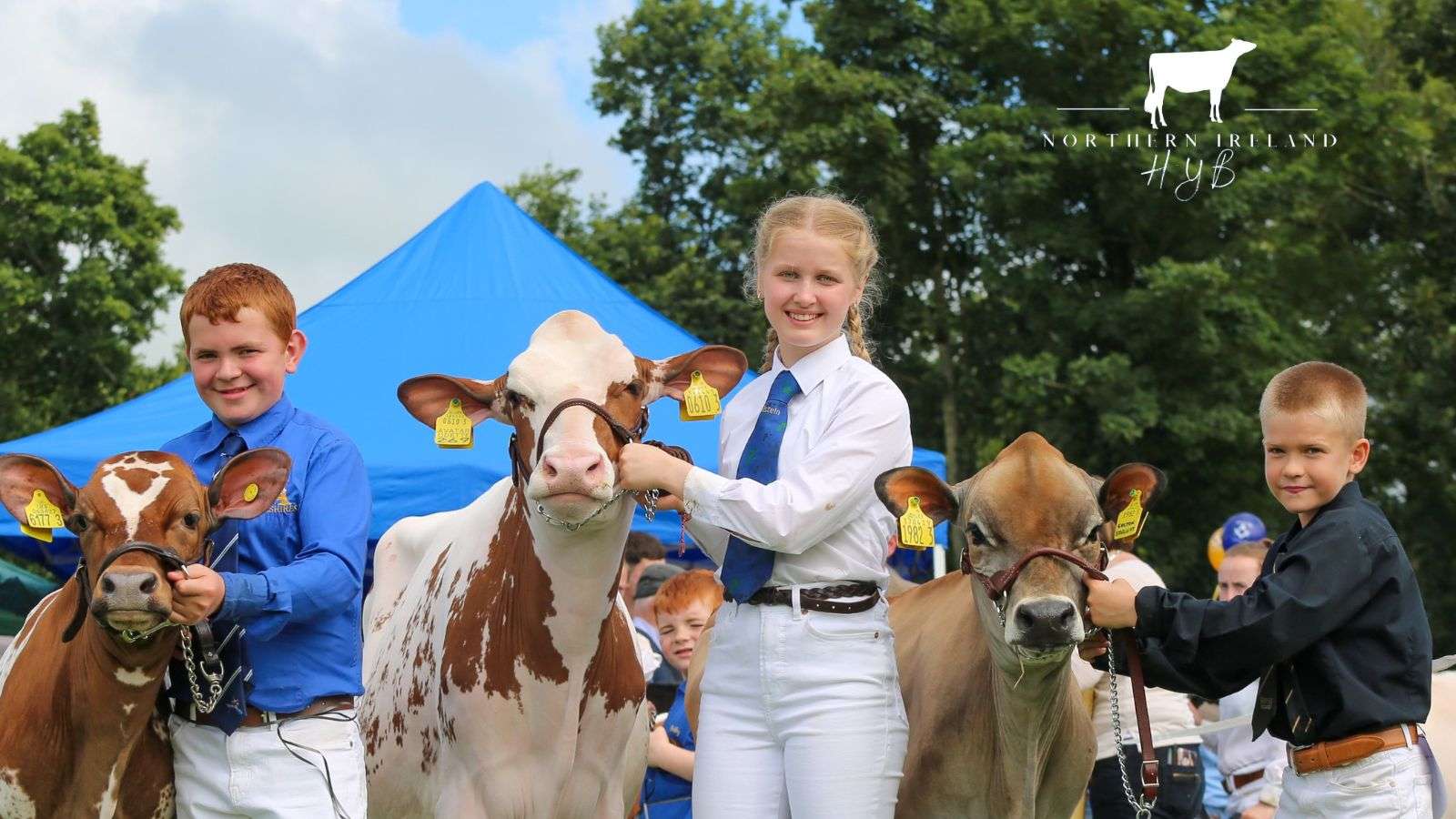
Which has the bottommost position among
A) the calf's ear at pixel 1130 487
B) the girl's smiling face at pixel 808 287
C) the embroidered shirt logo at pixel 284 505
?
the calf's ear at pixel 1130 487

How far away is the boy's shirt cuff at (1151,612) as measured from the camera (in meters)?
3.77

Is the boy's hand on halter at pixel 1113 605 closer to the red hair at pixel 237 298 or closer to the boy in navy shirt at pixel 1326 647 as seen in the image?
the boy in navy shirt at pixel 1326 647

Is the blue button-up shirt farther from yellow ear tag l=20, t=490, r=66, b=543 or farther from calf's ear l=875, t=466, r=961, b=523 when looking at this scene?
calf's ear l=875, t=466, r=961, b=523

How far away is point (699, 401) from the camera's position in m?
4.17

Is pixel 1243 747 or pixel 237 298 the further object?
pixel 1243 747

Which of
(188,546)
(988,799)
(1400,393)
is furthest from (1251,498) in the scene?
(188,546)

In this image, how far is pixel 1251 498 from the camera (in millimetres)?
24578

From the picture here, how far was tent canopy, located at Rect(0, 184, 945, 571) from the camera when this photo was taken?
8.76 meters

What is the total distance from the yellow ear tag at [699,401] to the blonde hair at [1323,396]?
4.84 feet

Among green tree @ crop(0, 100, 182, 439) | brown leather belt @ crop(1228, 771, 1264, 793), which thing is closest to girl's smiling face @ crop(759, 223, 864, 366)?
brown leather belt @ crop(1228, 771, 1264, 793)

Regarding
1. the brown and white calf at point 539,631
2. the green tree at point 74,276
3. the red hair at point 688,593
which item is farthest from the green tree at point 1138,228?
the brown and white calf at point 539,631

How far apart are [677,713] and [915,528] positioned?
286 cm

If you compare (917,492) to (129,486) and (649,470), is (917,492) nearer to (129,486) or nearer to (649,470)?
(649,470)

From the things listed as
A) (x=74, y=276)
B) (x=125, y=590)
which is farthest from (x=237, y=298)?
(x=74, y=276)
